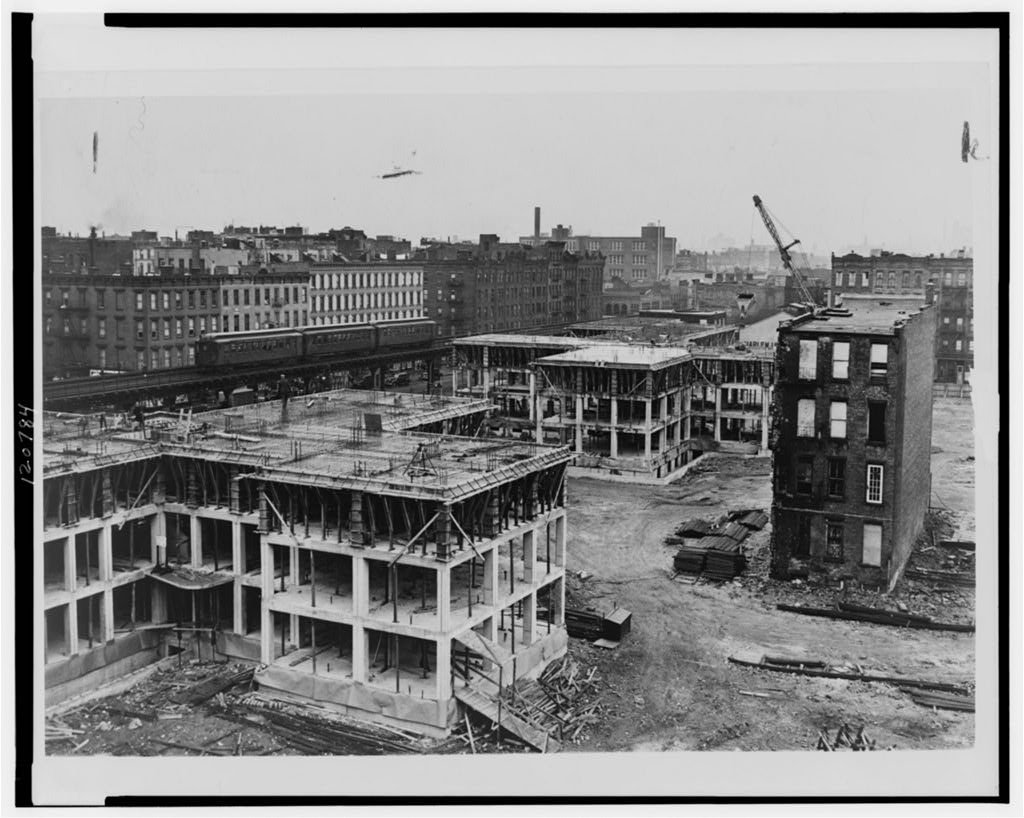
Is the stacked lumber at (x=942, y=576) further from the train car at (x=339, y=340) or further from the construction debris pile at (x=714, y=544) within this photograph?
the train car at (x=339, y=340)

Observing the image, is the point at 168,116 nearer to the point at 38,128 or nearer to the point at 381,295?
the point at 38,128

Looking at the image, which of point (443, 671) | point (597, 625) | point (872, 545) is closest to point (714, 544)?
point (872, 545)

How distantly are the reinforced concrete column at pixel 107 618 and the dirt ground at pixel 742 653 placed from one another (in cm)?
1751

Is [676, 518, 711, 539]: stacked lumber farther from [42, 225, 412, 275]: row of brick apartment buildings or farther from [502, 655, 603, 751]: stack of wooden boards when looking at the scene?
[42, 225, 412, 275]: row of brick apartment buildings

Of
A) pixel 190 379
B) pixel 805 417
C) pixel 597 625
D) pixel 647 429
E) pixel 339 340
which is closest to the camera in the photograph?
pixel 597 625

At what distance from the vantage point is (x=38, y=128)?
96.3 feet

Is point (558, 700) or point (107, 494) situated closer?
point (558, 700)

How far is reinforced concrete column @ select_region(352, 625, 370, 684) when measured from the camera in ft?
122

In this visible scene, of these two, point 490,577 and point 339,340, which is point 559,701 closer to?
point 490,577

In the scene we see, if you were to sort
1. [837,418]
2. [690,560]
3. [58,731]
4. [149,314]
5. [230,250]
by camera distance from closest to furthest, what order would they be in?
[58,731] → [837,418] → [690,560] → [149,314] → [230,250]

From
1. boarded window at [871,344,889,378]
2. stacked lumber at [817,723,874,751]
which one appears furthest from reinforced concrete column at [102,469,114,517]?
boarded window at [871,344,889,378]

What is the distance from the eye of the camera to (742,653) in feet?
141

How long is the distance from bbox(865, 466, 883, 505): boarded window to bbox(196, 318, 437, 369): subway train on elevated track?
149 ft

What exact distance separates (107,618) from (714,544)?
28.1 metres
